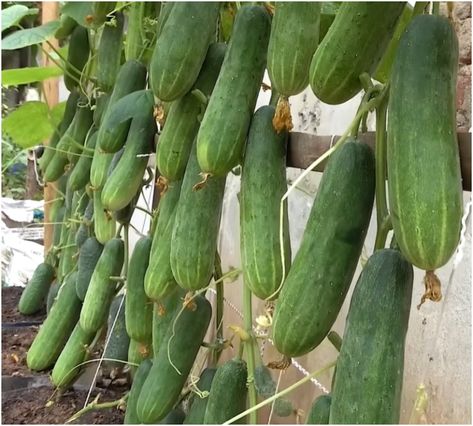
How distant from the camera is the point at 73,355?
1.56m

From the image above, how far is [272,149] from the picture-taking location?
33.7 inches

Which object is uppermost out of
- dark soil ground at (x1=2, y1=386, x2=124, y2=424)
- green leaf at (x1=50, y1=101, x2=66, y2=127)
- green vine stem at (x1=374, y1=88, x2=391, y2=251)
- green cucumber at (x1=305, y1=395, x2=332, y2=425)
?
green leaf at (x1=50, y1=101, x2=66, y2=127)

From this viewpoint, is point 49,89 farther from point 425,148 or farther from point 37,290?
point 425,148

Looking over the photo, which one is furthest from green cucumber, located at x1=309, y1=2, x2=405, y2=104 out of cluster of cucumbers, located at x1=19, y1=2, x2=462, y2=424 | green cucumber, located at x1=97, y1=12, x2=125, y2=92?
green cucumber, located at x1=97, y1=12, x2=125, y2=92

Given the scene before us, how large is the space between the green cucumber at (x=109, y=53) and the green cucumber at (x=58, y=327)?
19.4 inches

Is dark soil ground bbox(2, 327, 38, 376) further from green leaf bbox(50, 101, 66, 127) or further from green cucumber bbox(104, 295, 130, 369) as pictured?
green leaf bbox(50, 101, 66, 127)

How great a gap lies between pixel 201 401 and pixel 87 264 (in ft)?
2.20

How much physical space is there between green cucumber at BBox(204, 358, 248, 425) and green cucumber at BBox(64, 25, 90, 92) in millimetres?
1096

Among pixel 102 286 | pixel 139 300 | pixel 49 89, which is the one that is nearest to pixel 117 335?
pixel 102 286

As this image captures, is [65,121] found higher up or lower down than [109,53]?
lower down

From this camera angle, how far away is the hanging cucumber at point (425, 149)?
23.6 inches

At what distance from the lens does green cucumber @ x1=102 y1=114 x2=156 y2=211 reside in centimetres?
118

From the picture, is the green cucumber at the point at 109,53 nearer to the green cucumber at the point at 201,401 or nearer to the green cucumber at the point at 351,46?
the green cucumber at the point at 201,401

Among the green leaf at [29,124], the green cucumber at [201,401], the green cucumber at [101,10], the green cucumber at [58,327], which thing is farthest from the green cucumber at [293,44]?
the green leaf at [29,124]
